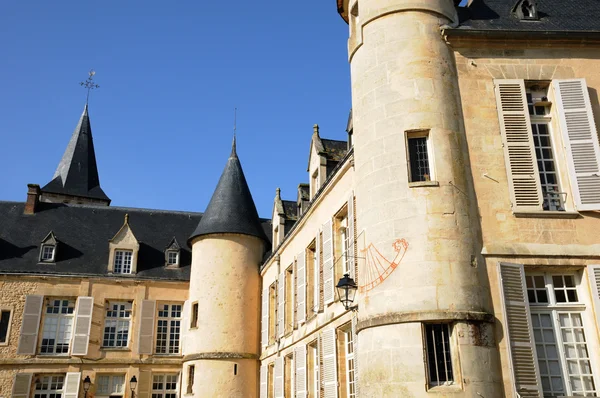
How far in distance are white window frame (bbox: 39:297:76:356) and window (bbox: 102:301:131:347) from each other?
3.81 feet

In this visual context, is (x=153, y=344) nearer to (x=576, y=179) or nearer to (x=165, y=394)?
(x=165, y=394)

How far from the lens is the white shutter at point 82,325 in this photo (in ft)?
63.9

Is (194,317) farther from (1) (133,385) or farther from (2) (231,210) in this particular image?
(2) (231,210)

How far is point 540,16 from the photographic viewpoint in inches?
364

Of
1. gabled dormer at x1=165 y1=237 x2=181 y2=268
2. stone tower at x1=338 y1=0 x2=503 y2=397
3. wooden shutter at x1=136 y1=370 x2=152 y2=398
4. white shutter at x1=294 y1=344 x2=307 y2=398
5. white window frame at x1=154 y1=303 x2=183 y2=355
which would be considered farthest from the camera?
gabled dormer at x1=165 y1=237 x2=181 y2=268

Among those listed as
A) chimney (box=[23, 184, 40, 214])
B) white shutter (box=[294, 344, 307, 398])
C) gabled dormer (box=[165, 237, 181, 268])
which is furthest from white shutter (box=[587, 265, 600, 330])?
chimney (box=[23, 184, 40, 214])

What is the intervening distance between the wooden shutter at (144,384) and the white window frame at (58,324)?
2591 mm

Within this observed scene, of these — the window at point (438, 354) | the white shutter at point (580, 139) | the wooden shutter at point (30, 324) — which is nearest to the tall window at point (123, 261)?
the wooden shutter at point (30, 324)

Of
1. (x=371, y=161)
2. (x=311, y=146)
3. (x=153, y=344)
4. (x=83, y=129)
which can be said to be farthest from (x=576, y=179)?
(x=83, y=129)

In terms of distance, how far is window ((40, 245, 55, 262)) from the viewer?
20922 mm

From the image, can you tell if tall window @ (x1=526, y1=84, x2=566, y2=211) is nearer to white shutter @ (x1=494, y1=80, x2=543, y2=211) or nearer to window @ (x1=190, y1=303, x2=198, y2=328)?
white shutter @ (x1=494, y1=80, x2=543, y2=211)

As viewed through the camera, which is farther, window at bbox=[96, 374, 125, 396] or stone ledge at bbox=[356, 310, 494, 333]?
window at bbox=[96, 374, 125, 396]

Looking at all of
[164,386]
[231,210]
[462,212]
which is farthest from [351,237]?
[164,386]

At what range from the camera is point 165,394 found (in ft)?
66.1
